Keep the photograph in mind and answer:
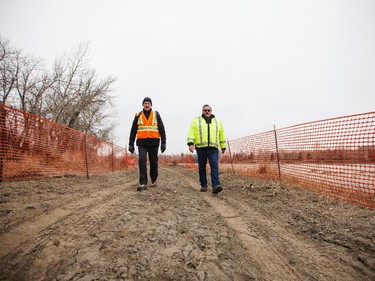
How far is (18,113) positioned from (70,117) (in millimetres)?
11600

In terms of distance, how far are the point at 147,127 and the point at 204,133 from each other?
1286 mm

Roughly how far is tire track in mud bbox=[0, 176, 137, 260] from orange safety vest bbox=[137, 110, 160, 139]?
57.6 inches

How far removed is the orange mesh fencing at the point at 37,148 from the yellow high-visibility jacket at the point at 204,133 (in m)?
3.89

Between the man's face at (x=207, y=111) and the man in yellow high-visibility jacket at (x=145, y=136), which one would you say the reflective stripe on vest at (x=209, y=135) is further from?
the man in yellow high-visibility jacket at (x=145, y=136)

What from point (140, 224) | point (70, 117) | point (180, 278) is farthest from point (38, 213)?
point (70, 117)

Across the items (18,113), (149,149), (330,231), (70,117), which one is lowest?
(330,231)

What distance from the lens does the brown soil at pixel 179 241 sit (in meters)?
1.45

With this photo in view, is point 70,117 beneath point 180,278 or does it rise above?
above

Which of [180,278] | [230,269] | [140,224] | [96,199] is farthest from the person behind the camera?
[96,199]

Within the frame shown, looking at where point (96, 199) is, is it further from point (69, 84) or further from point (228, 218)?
point (69, 84)

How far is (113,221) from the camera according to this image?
7.28 ft

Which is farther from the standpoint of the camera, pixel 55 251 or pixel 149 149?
pixel 149 149

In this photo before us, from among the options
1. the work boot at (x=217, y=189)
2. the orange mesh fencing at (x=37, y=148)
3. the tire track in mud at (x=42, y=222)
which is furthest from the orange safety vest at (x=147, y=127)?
the orange mesh fencing at (x=37, y=148)

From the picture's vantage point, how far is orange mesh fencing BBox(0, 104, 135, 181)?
14.2ft
